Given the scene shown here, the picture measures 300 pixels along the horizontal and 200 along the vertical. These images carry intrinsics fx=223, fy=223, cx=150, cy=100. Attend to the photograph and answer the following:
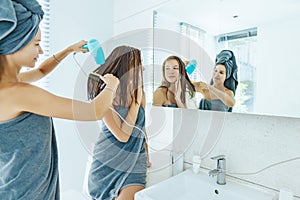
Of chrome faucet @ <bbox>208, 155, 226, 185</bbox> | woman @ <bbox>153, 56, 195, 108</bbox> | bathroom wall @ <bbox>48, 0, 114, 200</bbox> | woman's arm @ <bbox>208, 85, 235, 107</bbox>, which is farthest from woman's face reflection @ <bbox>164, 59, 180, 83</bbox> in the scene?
bathroom wall @ <bbox>48, 0, 114, 200</bbox>

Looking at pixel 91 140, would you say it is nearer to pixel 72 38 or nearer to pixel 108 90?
pixel 108 90

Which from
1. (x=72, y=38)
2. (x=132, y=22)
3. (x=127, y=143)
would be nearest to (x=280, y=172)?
(x=127, y=143)

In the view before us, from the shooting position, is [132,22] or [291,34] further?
[132,22]

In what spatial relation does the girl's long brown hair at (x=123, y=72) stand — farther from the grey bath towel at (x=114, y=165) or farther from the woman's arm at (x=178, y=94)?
the woman's arm at (x=178, y=94)

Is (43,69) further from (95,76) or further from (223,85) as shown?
(223,85)

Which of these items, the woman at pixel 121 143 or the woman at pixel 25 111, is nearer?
the woman at pixel 25 111

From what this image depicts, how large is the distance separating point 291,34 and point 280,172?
601mm

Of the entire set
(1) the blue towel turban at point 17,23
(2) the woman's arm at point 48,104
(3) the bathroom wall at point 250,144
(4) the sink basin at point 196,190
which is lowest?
(4) the sink basin at point 196,190

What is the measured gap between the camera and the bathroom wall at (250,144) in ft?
3.20

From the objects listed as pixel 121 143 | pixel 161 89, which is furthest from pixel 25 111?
pixel 161 89

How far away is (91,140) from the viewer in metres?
1.45

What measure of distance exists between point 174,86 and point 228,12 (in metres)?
0.50

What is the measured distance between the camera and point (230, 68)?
1080 millimetres

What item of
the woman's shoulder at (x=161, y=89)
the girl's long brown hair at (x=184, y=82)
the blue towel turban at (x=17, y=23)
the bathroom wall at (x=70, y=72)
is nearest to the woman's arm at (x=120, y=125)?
the woman's shoulder at (x=161, y=89)
